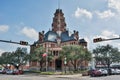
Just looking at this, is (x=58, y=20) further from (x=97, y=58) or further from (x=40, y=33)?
(x=97, y=58)

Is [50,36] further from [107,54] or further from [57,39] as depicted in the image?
[107,54]

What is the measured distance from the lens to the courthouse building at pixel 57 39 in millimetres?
109500

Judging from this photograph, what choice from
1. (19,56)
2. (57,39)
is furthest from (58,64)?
(19,56)

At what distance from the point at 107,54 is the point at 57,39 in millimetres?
21808

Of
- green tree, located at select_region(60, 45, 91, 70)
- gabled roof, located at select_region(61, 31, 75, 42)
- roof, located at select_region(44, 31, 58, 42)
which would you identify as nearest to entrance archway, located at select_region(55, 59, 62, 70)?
roof, located at select_region(44, 31, 58, 42)

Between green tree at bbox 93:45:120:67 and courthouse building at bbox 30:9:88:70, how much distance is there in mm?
6197

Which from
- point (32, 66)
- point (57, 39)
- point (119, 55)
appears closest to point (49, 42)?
point (57, 39)

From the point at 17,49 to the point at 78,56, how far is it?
30969 millimetres

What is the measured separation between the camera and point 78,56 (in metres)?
84.8

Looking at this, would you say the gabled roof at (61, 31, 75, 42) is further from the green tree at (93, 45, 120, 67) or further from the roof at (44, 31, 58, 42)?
the green tree at (93, 45, 120, 67)

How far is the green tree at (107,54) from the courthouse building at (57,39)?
620cm

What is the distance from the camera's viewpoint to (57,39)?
11531 centimetres

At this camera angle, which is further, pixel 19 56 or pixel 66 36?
pixel 66 36

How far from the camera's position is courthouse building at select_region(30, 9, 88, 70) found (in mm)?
109500
